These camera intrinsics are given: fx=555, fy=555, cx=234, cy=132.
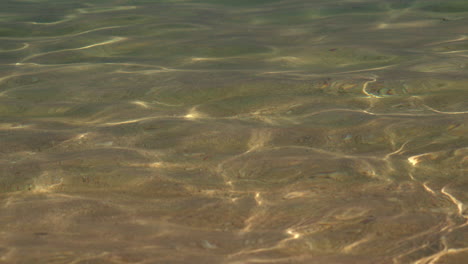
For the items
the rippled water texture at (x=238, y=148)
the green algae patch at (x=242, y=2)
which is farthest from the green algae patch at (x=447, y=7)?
the green algae patch at (x=242, y=2)

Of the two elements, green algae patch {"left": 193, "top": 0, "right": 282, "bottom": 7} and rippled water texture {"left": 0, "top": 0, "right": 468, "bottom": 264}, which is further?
green algae patch {"left": 193, "top": 0, "right": 282, "bottom": 7}

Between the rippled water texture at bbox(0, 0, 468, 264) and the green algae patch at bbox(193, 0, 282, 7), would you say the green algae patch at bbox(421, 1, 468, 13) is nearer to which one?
the rippled water texture at bbox(0, 0, 468, 264)

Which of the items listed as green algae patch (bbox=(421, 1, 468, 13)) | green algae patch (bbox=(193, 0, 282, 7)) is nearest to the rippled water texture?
green algae patch (bbox=(421, 1, 468, 13))

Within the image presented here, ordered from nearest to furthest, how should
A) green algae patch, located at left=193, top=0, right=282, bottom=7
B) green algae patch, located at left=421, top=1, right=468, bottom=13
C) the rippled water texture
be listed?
1. the rippled water texture
2. green algae patch, located at left=421, top=1, right=468, bottom=13
3. green algae patch, located at left=193, top=0, right=282, bottom=7

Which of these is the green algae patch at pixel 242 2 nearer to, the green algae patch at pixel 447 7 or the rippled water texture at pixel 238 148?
the green algae patch at pixel 447 7

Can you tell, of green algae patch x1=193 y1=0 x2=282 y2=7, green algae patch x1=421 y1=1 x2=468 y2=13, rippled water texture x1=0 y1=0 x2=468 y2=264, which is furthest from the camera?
green algae patch x1=193 y1=0 x2=282 y2=7

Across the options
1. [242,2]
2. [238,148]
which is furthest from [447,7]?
[238,148]

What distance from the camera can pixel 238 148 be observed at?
2947 millimetres

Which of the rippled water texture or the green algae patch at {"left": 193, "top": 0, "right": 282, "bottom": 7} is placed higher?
the green algae patch at {"left": 193, "top": 0, "right": 282, "bottom": 7}

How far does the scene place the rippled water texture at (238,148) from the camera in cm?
208

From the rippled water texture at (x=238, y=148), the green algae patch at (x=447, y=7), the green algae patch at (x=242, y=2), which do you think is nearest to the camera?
the rippled water texture at (x=238, y=148)

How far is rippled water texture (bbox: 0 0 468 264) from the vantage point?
2.08 metres

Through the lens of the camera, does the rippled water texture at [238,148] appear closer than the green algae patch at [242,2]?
Yes

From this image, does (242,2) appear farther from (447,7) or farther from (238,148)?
(238,148)
